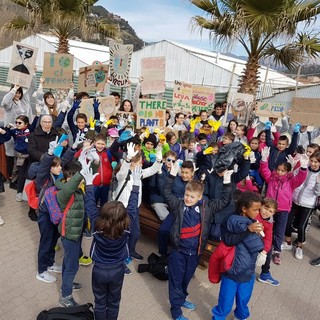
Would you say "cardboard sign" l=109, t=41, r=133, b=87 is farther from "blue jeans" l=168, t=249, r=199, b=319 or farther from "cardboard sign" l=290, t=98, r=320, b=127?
"blue jeans" l=168, t=249, r=199, b=319

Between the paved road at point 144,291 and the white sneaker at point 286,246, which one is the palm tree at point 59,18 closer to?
the paved road at point 144,291

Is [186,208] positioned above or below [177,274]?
above

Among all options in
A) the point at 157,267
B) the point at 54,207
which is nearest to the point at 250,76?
the point at 157,267

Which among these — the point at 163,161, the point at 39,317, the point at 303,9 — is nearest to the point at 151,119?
the point at 163,161

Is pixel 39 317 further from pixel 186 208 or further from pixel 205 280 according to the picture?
pixel 205 280

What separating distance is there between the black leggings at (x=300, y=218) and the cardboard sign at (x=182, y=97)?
3.56 metres

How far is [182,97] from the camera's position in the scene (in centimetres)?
767

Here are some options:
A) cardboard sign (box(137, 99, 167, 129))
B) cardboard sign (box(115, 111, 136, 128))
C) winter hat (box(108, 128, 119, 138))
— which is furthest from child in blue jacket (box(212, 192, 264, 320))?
cardboard sign (box(115, 111, 136, 128))

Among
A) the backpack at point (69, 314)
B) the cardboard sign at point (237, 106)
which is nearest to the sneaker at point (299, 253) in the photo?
the backpack at point (69, 314)

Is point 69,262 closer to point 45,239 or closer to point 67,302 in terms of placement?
point 67,302

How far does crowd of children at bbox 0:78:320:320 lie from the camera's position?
9.80 feet

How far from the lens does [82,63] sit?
2000 cm

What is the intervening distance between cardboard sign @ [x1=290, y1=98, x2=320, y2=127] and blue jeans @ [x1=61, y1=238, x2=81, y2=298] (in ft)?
17.3

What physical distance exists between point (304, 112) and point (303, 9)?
3304 mm
